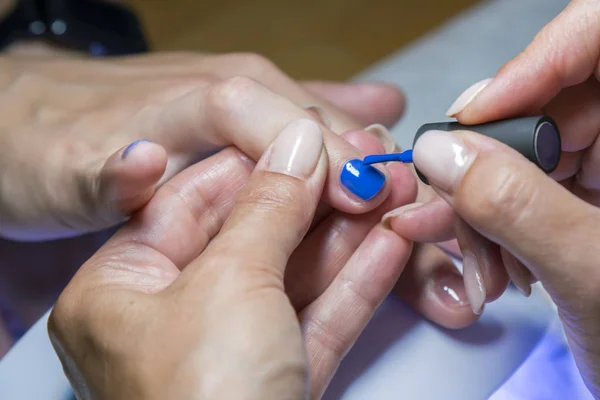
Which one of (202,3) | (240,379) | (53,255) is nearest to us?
(240,379)

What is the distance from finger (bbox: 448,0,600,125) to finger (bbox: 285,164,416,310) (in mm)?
142

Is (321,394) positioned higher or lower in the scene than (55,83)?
lower

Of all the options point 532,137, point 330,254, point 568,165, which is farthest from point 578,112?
point 330,254

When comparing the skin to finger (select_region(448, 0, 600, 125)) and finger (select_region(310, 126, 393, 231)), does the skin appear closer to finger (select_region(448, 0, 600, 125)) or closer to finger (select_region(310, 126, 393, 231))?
finger (select_region(310, 126, 393, 231))

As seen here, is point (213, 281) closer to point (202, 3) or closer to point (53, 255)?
point (53, 255)

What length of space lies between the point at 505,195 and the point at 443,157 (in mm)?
61

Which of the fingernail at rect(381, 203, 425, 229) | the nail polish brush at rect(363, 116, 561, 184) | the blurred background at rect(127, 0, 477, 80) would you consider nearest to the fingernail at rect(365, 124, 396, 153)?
the fingernail at rect(381, 203, 425, 229)

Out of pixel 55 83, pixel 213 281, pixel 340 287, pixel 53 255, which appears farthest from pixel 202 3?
pixel 213 281

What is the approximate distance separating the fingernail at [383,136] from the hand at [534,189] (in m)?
0.13

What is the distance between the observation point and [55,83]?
92 centimetres

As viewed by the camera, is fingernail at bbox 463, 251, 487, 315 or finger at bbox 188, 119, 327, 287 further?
fingernail at bbox 463, 251, 487, 315

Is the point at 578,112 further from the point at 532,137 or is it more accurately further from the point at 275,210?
the point at 275,210

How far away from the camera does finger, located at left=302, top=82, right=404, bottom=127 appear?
3.08 feet

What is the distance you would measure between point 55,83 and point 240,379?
68cm
